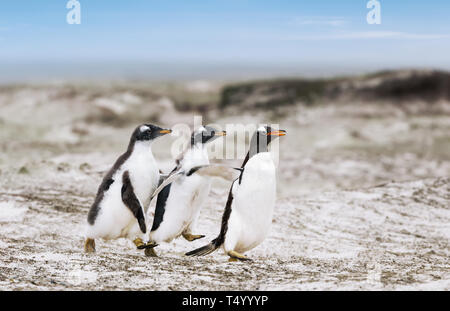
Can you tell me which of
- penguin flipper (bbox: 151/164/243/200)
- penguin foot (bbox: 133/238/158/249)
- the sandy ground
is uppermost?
penguin flipper (bbox: 151/164/243/200)

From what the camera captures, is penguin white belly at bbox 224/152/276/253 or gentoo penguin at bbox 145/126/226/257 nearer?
penguin white belly at bbox 224/152/276/253

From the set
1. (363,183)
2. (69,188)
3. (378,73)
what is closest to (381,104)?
(378,73)

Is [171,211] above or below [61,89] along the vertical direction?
below

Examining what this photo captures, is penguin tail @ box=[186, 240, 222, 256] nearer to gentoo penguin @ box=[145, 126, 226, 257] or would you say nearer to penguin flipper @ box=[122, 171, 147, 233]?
gentoo penguin @ box=[145, 126, 226, 257]

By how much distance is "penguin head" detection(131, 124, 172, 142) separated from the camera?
445 cm

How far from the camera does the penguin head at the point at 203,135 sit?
448 cm

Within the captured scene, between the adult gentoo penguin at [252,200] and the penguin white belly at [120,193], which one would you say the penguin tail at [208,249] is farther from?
the penguin white belly at [120,193]

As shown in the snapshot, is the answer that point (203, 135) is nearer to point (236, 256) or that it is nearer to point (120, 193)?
point (120, 193)

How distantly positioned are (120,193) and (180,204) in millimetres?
449

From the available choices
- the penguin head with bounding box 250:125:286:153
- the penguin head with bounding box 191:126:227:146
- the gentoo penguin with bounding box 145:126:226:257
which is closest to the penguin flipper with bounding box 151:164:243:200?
the gentoo penguin with bounding box 145:126:226:257

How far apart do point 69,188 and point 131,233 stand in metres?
2.59

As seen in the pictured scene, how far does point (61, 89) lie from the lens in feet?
Answer: 52.6

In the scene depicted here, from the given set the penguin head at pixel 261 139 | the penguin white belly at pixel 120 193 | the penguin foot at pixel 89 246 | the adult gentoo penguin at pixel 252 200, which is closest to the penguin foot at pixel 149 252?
the penguin white belly at pixel 120 193
